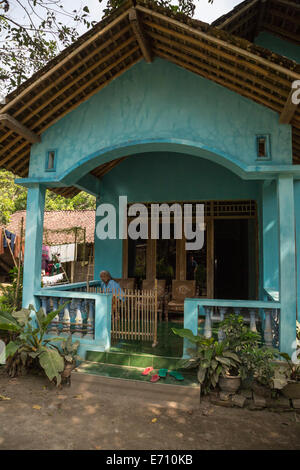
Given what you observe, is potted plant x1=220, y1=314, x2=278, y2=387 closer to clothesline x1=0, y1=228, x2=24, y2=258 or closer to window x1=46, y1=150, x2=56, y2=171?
window x1=46, y1=150, x2=56, y2=171

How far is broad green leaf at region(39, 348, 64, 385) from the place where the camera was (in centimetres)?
466

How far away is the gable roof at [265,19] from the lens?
6.67 metres

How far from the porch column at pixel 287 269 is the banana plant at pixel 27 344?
334cm

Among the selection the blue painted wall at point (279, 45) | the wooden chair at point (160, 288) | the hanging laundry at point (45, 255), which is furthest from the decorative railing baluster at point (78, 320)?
the hanging laundry at point (45, 255)

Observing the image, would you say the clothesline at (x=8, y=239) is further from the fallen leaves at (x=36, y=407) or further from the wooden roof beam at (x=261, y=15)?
the wooden roof beam at (x=261, y=15)

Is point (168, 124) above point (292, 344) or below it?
above

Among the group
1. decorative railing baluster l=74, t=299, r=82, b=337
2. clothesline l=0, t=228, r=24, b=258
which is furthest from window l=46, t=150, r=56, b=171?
clothesline l=0, t=228, r=24, b=258

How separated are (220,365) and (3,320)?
137 inches

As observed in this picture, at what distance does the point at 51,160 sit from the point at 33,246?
64.3 inches

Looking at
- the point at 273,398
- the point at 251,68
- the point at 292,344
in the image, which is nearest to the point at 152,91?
the point at 251,68

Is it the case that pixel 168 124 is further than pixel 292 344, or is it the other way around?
pixel 168 124
